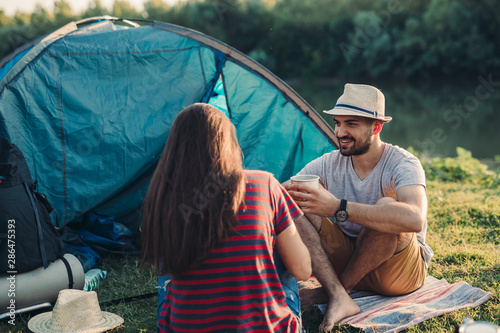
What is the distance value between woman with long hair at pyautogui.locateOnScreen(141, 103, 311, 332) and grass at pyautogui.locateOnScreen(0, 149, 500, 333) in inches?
35.4

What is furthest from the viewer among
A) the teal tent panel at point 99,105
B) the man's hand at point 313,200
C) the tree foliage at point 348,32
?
the tree foliage at point 348,32

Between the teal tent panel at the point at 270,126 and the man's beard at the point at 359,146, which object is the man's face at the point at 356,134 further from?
the teal tent panel at the point at 270,126

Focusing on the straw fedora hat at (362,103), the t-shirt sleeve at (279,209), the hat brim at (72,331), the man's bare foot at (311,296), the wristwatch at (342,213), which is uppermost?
the straw fedora hat at (362,103)

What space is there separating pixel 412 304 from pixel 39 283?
1.90m

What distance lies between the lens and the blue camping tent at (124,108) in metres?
3.18

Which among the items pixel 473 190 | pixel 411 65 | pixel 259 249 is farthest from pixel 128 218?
pixel 411 65

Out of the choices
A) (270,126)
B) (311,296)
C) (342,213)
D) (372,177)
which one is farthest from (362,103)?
(270,126)

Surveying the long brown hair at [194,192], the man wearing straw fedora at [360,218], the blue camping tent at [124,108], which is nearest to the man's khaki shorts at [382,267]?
the man wearing straw fedora at [360,218]

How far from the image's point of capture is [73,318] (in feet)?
7.06

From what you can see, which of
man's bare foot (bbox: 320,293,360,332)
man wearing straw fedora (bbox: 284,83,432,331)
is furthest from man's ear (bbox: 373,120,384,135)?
man's bare foot (bbox: 320,293,360,332)

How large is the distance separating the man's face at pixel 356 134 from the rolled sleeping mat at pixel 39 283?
Answer: 1595mm

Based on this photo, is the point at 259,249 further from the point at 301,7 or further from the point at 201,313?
the point at 301,7

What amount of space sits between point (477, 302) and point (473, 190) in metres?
2.88

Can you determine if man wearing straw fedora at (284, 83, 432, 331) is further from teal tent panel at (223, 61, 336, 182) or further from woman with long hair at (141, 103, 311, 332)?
teal tent panel at (223, 61, 336, 182)
